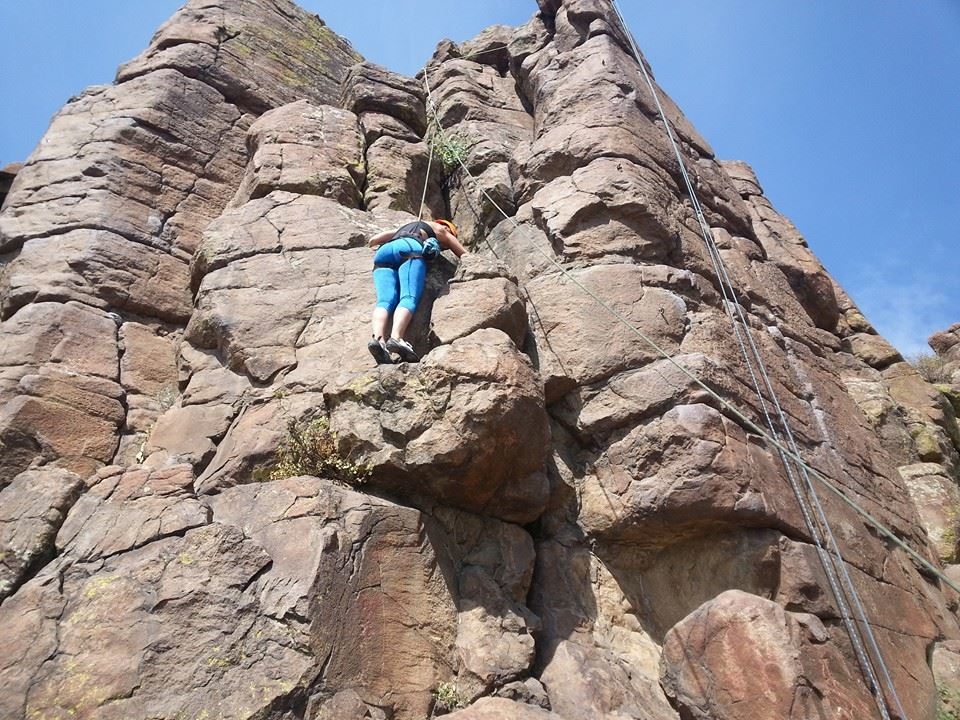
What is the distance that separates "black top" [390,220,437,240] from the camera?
7.53 m

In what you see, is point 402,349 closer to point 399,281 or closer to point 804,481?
point 399,281

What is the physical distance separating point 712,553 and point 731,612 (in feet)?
2.66

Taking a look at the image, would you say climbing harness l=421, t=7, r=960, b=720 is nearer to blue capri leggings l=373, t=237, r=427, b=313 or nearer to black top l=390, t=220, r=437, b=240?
black top l=390, t=220, r=437, b=240

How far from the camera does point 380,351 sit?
20.9 feet

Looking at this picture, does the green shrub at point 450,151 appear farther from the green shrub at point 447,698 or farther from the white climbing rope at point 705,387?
the green shrub at point 447,698

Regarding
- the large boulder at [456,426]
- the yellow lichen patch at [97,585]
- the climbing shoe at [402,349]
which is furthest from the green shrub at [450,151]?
the yellow lichen patch at [97,585]

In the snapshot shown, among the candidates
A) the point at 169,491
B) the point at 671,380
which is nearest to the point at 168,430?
the point at 169,491

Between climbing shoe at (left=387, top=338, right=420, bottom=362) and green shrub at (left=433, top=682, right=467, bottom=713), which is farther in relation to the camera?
climbing shoe at (left=387, top=338, right=420, bottom=362)

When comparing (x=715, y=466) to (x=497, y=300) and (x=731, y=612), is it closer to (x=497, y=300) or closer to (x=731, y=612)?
(x=731, y=612)

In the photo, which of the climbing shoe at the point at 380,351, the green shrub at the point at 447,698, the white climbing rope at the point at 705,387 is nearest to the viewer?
the green shrub at the point at 447,698

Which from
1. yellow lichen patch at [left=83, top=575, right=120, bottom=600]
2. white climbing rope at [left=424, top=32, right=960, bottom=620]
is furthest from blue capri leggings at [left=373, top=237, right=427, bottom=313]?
yellow lichen patch at [left=83, top=575, right=120, bottom=600]

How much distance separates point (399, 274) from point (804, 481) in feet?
13.7

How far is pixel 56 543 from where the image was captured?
207 inches

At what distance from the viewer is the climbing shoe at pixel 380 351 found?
6.34 m
